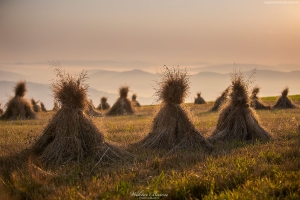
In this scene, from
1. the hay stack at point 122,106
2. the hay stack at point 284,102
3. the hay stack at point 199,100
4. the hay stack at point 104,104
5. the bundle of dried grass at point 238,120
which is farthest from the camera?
the hay stack at point 199,100

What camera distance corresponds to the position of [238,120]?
11.3m

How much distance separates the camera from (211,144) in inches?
387

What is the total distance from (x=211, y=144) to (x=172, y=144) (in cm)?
116

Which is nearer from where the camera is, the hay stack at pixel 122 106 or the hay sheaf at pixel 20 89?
the hay sheaf at pixel 20 89

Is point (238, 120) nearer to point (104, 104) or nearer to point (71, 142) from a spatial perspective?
point (71, 142)

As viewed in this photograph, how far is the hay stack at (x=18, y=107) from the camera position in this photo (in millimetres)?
22281

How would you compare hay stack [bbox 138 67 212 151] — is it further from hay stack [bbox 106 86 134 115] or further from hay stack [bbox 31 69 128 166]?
hay stack [bbox 106 86 134 115]

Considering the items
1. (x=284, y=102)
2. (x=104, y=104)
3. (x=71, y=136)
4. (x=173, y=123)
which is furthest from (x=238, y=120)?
(x=104, y=104)

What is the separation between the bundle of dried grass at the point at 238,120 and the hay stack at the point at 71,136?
389 cm

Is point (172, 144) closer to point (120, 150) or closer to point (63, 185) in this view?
point (120, 150)

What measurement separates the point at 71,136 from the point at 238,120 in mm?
5623

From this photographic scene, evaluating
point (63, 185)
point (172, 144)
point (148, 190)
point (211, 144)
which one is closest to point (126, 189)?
point (148, 190)

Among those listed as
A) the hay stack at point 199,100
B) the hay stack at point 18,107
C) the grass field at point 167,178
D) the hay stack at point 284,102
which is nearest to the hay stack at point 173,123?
the grass field at point 167,178

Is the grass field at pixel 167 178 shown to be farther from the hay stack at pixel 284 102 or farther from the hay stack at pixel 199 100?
the hay stack at pixel 199 100
